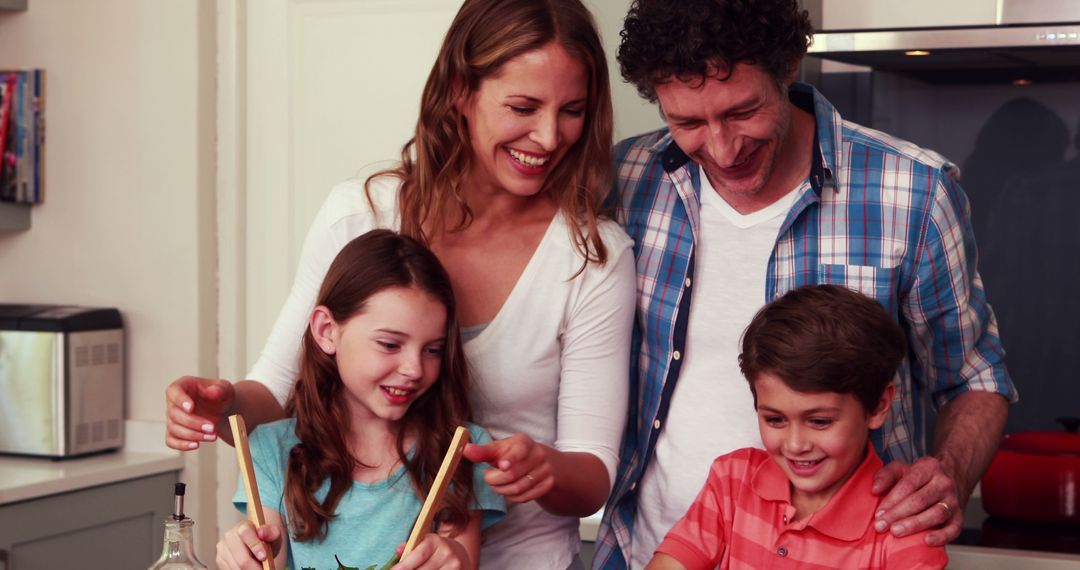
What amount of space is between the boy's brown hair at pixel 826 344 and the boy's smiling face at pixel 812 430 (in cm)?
1

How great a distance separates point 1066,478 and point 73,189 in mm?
2314

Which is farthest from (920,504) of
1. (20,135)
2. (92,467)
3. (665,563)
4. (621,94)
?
(20,135)

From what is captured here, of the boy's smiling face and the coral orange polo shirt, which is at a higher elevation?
the boy's smiling face

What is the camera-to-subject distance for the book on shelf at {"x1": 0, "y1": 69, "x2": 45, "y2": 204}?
3055 millimetres

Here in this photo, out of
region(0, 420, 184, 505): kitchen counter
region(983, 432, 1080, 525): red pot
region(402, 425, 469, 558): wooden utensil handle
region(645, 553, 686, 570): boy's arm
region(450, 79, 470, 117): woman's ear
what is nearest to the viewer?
region(402, 425, 469, 558): wooden utensil handle

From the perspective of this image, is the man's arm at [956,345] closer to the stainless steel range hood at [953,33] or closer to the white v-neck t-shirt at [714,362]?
the white v-neck t-shirt at [714,362]

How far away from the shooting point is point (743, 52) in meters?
1.48

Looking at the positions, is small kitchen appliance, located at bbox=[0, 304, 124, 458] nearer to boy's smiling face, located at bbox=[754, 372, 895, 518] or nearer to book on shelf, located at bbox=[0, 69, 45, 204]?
book on shelf, located at bbox=[0, 69, 45, 204]

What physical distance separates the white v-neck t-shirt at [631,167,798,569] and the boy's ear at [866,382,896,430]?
0.19m

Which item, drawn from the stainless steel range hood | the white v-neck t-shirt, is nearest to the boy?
the white v-neck t-shirt

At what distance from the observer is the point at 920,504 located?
1406mm

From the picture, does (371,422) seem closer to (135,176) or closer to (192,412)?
(192,412)

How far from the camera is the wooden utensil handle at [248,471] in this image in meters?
1.21

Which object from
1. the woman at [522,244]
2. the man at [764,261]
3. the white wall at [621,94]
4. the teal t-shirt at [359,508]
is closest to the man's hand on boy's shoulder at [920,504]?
the man at [764,261]
